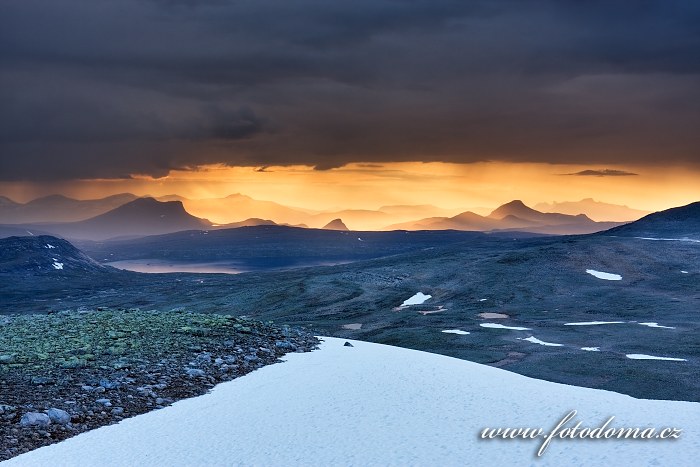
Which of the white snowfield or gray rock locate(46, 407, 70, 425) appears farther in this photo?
gray rock locate(46, 407, 70, 425)

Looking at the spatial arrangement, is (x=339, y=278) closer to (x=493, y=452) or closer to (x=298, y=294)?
(x=298, y=294)

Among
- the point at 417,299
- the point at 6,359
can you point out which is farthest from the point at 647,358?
the point at 417,299

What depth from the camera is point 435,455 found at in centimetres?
2586

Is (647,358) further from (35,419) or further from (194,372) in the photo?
(35,419)

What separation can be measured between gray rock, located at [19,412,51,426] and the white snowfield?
1920 millimetres

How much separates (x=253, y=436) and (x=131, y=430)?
5.18 metres

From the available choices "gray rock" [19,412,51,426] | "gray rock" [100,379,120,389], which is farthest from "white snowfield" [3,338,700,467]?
"gray rock" [100,379,120,389]

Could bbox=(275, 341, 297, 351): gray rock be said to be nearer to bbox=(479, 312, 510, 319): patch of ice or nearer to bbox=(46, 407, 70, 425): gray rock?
bbox=(46, 407, 70, 425): gray rock

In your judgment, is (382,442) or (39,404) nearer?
(382,442)

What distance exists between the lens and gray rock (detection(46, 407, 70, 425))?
29.7 meters

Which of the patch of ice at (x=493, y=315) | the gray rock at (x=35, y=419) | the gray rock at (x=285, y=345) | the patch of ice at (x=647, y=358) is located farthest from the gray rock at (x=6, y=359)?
the patch of ice at (x=493, y=315)

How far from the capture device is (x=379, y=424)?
30.3 meters

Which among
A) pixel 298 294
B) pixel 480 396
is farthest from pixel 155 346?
pixel 298 294

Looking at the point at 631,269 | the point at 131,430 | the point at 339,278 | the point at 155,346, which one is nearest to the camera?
the point at 131,430
